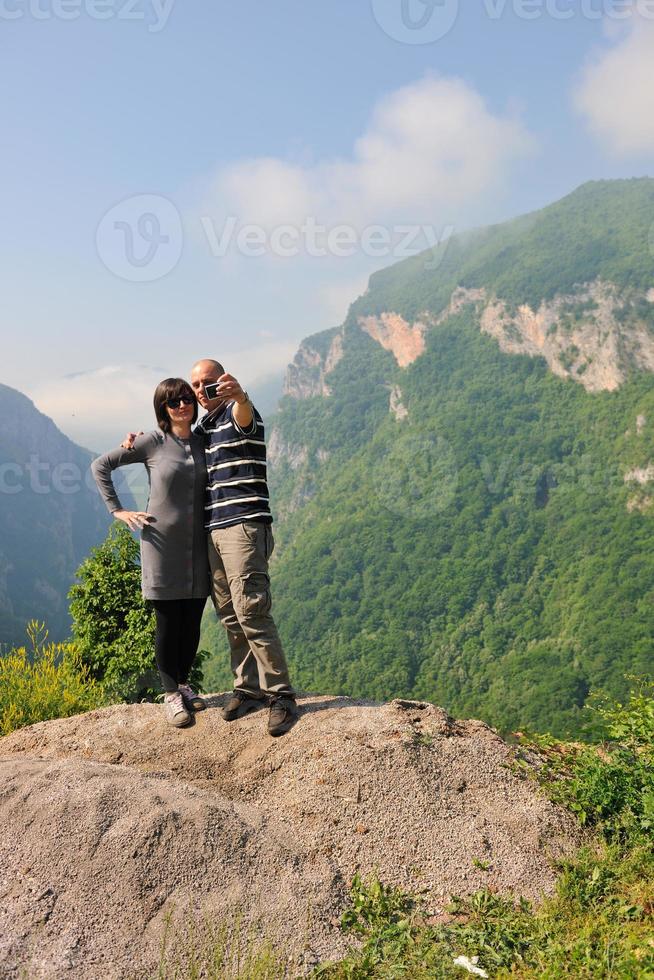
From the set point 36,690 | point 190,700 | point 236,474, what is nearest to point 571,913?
point 190,700

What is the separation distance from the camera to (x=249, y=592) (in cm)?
452

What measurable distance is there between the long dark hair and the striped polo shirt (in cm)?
30

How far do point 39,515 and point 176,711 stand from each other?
166830 millimetres

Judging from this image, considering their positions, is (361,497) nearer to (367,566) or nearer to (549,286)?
(367,566)

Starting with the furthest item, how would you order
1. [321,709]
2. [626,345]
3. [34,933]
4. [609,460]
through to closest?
[626,345] → [609,460] → [321,709] → [34,933]

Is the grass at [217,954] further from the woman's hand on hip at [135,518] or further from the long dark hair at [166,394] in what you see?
the long dark hair at [166,394]

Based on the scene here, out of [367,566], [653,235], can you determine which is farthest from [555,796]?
[653,235]

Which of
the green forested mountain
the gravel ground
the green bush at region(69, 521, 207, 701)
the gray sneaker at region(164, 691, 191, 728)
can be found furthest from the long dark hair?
the green forested mountain

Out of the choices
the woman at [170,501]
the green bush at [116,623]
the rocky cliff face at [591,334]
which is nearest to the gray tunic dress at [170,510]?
the woman at [170,501]

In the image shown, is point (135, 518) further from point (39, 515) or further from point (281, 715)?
point (39, 515)

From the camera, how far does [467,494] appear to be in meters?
113

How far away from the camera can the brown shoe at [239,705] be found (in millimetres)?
4883

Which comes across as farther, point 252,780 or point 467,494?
point 467,494

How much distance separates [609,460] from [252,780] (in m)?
107
